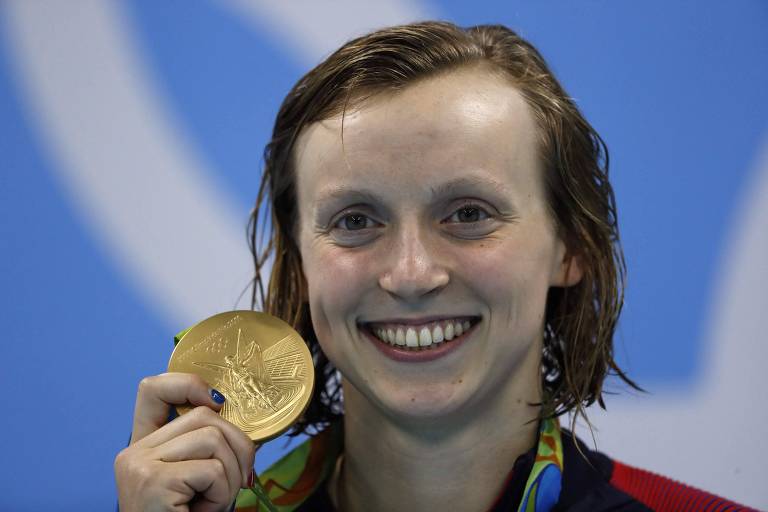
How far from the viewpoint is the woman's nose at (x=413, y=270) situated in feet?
4.48

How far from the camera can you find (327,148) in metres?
1.47

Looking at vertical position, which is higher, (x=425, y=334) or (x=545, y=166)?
(x=545, y=166)

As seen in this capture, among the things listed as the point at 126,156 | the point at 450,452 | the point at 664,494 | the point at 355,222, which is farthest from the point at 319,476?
the point at 126,156

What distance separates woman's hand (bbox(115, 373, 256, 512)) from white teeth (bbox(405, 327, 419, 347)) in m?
0.29

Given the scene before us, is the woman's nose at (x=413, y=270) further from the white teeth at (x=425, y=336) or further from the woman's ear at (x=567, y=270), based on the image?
the woman's ear at (x=567, y=270)

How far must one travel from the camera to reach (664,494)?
5.35ft

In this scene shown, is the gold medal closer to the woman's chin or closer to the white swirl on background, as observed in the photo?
the woman's chin

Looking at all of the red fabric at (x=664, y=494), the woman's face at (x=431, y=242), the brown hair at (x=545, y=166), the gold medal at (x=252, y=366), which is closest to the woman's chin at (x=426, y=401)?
the woman's face at (x=431, y=242)

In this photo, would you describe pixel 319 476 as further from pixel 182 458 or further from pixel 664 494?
pixel 664 494

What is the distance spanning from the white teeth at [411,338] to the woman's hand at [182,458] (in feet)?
0.96

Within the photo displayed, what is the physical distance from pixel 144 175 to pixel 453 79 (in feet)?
3.75

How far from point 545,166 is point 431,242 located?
27 cm

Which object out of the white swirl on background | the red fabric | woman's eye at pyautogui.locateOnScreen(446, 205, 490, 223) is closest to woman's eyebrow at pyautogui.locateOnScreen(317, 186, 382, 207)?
woman's eye at pyautogui.locateOnScreen(446, 205, 490, 223)

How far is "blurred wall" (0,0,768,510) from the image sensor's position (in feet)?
7.58
